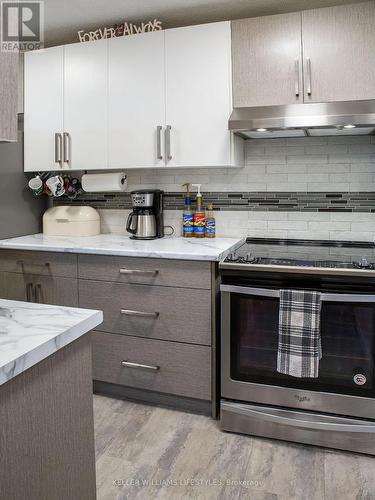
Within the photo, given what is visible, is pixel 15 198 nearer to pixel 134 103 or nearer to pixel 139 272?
pixel 134 103

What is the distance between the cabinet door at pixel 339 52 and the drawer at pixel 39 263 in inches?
65.8

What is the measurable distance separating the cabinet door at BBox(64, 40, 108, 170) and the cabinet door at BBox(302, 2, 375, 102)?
50.2 inches

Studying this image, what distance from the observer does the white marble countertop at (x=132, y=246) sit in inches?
87.1

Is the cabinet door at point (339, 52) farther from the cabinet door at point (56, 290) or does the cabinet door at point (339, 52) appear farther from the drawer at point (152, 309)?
the cabinet door at point (56, 290)

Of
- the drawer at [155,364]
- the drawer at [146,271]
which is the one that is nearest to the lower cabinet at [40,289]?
the drawer at [146,271]

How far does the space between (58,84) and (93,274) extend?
1.36 meters

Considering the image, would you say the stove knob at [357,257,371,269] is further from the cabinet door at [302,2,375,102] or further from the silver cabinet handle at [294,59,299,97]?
the silver cabinet handle at [294,59,299,97]

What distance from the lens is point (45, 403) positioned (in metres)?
0.96

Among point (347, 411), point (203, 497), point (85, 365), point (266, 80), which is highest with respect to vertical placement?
point (266, 80)

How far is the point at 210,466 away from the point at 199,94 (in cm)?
201

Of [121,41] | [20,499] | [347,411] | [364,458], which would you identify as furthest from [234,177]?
[20,499]

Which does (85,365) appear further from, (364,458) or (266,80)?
(266,80)

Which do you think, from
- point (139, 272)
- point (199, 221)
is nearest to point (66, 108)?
point (199, 221)

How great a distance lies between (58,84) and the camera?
9.18 feet
